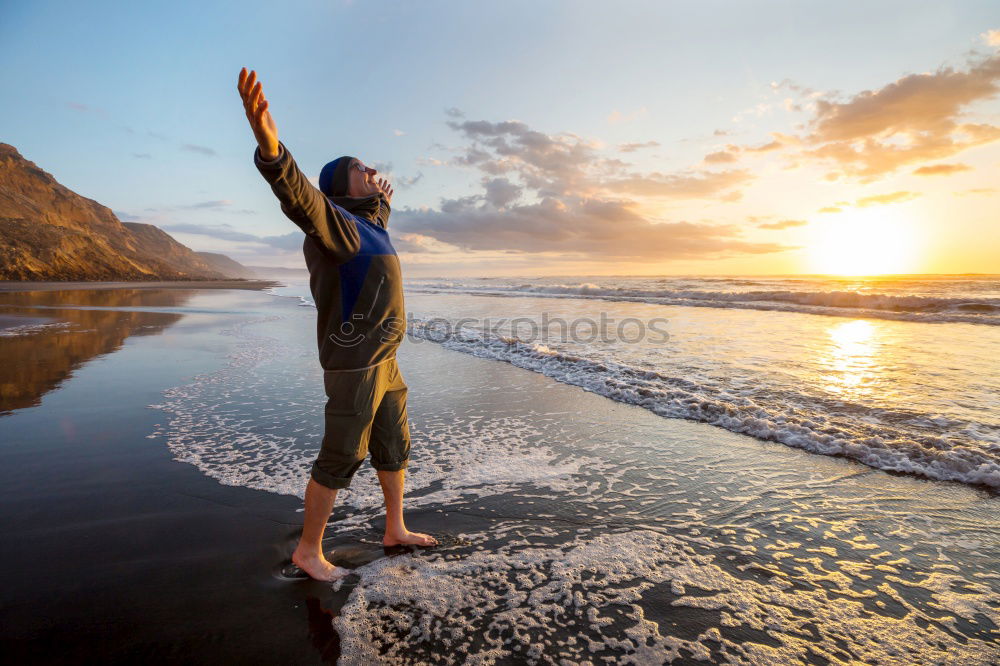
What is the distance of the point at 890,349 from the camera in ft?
32.4

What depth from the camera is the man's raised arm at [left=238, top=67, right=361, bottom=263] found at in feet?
5.09

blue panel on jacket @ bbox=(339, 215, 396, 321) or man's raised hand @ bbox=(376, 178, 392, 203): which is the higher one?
man's raised hand @ bbox=(376, 178, 392, 203)

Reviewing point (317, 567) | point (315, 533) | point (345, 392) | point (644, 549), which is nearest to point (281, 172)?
point (345, 392)

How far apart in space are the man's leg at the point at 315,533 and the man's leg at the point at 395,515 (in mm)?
361

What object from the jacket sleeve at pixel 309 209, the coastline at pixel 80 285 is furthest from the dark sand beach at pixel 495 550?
A: the coastline at pixel 80 285

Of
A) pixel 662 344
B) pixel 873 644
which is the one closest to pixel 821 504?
pixel 873 644

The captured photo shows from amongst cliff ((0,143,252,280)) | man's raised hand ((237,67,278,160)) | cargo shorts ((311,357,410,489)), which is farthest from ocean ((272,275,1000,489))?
cliff ((0,143,252,280))

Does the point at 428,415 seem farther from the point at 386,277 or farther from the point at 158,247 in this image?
the point at 158,247

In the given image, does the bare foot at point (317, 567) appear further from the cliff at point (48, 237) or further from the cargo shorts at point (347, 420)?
the cliff at point (48, 237)

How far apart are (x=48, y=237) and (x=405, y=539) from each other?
61057 mm

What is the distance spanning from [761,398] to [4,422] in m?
8.53

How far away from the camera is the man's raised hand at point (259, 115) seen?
1.53 m

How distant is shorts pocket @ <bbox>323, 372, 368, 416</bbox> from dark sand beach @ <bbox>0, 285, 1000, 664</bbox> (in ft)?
2.97

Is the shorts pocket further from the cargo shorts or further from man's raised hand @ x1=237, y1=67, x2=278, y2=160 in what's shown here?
man's raised hand @ x1=237, y1=67, x2=278, y2=160
